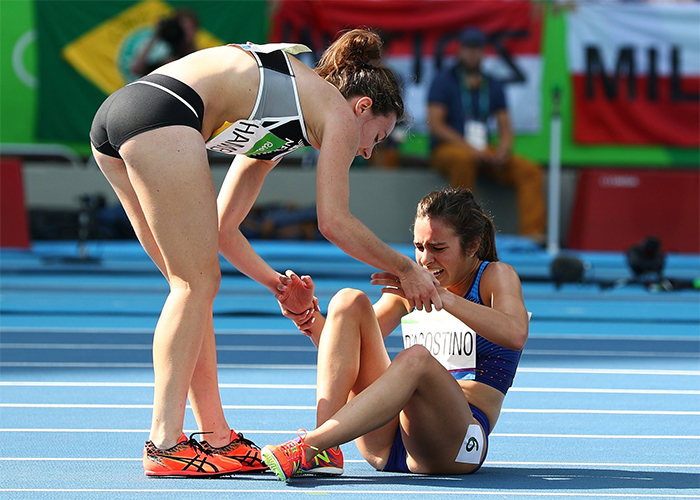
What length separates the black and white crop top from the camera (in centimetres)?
310

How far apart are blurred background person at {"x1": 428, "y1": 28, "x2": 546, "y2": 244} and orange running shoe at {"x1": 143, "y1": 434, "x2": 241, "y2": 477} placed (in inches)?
333

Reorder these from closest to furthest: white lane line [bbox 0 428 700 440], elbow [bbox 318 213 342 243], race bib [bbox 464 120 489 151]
Result: elbow [bbox 318 213 342 243], white lane line [bbox 0 428 700 440], race bib [bbox 464 120 489 151]

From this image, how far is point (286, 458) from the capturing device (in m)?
3.01

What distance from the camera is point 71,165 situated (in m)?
13.0

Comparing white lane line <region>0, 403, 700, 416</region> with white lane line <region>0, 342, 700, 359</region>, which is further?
white lane line <region>0, 342, 700, 359</region>

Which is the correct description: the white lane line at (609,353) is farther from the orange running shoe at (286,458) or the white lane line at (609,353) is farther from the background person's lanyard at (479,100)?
the background person's lanyard at (479,100)

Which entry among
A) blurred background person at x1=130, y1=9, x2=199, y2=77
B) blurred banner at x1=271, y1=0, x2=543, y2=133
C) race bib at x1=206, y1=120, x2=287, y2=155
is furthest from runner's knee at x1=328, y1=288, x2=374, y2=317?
blurred banner at x1=271, y1=0, x2=543, y2=133

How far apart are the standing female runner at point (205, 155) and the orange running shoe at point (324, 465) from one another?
0.79 feet

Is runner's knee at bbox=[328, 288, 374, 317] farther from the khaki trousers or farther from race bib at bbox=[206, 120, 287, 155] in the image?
the khaki trousers

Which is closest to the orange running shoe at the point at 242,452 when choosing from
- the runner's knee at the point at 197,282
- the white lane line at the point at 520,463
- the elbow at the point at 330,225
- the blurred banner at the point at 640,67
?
the white lane line at the point at 520,463

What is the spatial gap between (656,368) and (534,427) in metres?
1.71

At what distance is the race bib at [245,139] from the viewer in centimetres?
313

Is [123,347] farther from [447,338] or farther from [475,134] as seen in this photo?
[475,134]

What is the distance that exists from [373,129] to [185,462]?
3.71 ft
